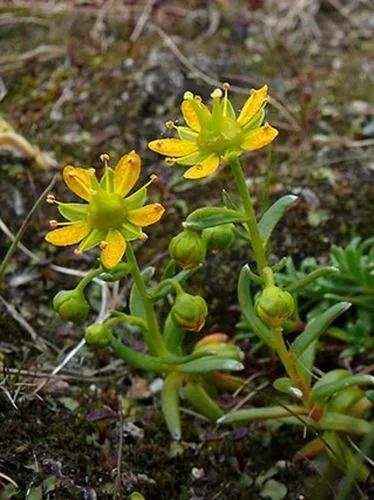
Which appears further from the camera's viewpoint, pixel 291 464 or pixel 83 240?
pixel 291 464

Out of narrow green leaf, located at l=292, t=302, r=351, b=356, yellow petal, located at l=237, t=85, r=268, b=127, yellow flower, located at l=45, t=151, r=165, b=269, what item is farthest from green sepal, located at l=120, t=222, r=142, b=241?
narrow green leaf, located at l=292, t=302, r=351, b=356

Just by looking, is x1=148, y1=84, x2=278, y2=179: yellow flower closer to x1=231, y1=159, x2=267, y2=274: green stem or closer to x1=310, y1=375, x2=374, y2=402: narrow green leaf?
x1=231, y1=159, x2=267, y2=274: green stem

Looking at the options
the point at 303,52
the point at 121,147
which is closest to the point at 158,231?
the point at 121,147

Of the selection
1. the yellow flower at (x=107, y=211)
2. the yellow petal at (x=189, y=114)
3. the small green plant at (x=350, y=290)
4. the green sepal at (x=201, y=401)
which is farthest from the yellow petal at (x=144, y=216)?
the small green plant at (x=350, y=290)

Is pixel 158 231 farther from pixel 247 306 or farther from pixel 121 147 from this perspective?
pixel 247 306

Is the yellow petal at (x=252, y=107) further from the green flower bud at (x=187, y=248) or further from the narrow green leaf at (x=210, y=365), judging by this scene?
the narrow green leaf at (x=210, y=365)
